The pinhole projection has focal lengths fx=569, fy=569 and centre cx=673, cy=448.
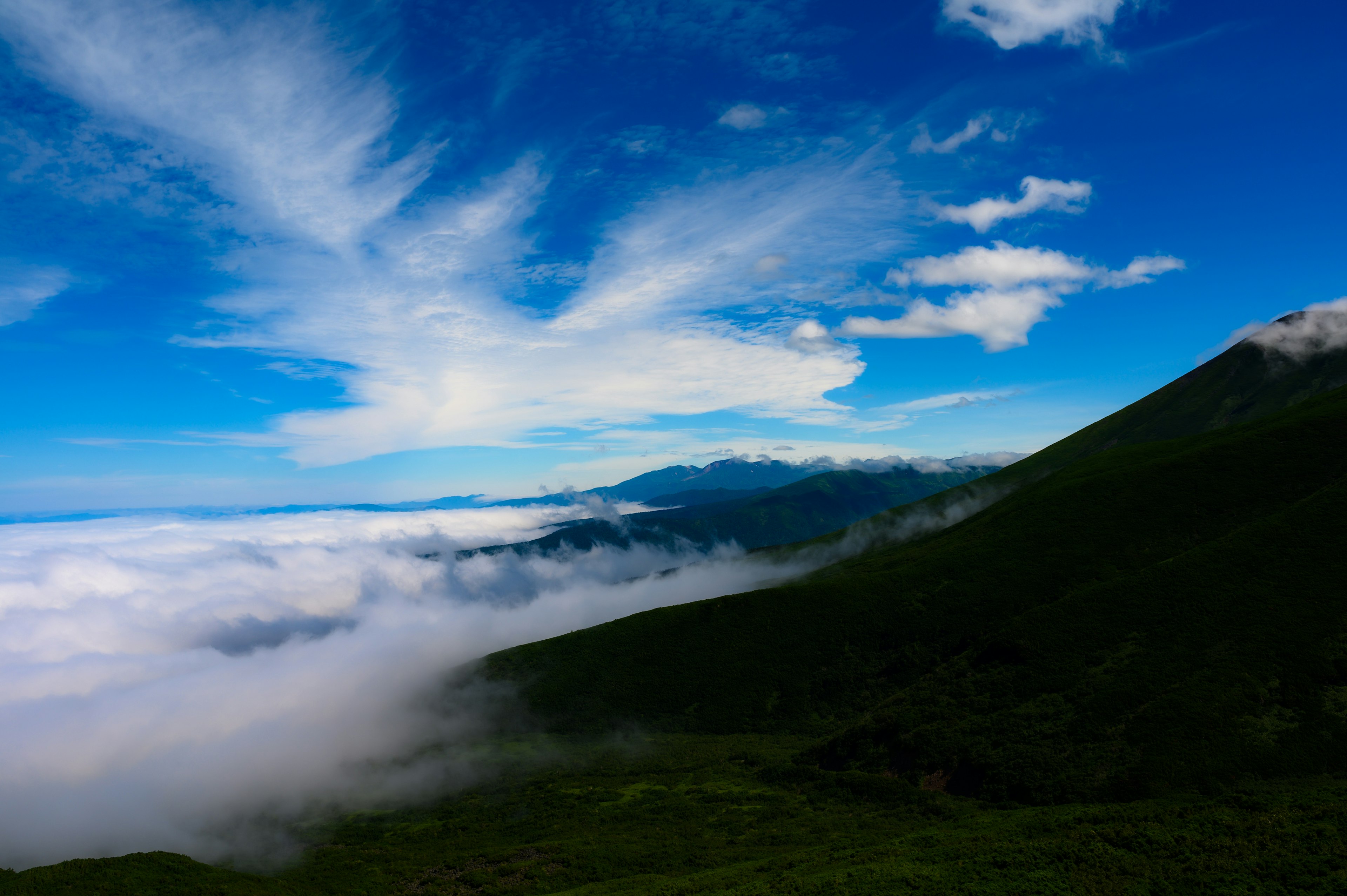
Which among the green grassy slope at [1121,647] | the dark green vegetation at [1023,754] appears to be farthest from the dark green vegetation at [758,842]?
the green grassy slope at [1121,647]

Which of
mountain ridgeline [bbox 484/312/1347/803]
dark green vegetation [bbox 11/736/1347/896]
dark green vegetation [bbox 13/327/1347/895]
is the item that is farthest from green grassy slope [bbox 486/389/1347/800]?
dark green vegetation [bbox 11/736/1347/896]

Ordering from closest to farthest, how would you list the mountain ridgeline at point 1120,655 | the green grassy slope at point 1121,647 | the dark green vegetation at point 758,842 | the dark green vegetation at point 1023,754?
1. the dark green vegetation at point 758,842
2. the dark green vegetation at point 1023,754
3. the mountain ridgeline at point 1120,655
4. the green grassy slope at point 1121,647

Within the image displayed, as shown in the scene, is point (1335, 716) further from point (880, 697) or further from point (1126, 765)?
point (880, 697)

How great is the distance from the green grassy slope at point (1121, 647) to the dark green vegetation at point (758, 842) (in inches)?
411

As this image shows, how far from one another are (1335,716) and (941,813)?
55282 mm

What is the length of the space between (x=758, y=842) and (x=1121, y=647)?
274 feet

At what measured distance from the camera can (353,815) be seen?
155 metres

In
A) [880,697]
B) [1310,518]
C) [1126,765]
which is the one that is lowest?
[880,697]

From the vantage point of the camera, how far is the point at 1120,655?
113688mm

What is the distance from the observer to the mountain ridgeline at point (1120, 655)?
8525 centimetres

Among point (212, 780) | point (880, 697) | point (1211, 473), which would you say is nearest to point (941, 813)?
point (880, 697)

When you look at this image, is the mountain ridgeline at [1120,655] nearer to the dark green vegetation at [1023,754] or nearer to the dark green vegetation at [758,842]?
the dark green vegetation at [1023,754]

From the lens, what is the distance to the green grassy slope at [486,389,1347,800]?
285 ft

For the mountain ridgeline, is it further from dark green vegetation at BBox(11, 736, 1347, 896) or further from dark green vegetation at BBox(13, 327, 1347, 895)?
dark green vegetation at BBox(11, 736, 1347, 896)
